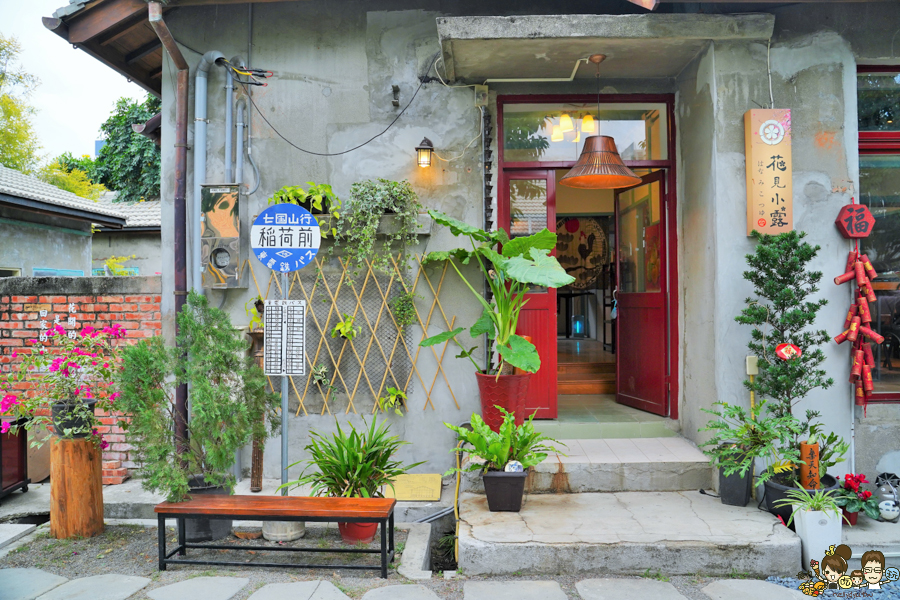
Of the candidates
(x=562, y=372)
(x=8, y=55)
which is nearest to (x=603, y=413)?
(x=562, y=372)

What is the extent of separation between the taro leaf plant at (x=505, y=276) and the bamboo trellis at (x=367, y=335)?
9.3 inches

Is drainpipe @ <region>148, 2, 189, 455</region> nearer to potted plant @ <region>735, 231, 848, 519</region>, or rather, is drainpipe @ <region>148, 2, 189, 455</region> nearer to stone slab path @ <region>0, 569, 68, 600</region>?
stone slab path @ <region>0, 569, 68, 600</region>

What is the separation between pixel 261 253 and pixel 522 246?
183 centimetres

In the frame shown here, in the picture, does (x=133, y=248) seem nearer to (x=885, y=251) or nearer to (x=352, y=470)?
(x=352, y=470)

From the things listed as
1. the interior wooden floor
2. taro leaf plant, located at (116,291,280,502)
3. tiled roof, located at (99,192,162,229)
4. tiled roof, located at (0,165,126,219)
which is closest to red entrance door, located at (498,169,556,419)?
the interior wooden floor

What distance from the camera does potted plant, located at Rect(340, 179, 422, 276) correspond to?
14.5 feet

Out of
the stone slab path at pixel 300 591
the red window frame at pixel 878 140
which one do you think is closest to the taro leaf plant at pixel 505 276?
the stone slab path at pixel 300 591

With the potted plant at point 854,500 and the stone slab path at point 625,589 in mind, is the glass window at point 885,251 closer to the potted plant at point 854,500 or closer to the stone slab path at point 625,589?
the potted plant at point 854,500

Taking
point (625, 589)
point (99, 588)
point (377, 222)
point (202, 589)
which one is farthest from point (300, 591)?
point (377, 222)

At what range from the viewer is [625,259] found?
551 cm

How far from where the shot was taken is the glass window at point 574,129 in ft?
16.2

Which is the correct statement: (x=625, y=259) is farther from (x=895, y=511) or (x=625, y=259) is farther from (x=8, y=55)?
(x=8, y=55)

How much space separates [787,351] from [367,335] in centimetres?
307

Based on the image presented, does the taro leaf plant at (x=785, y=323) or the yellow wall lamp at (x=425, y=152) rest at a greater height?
the yellow wall lamp at (x=425, y=152)
